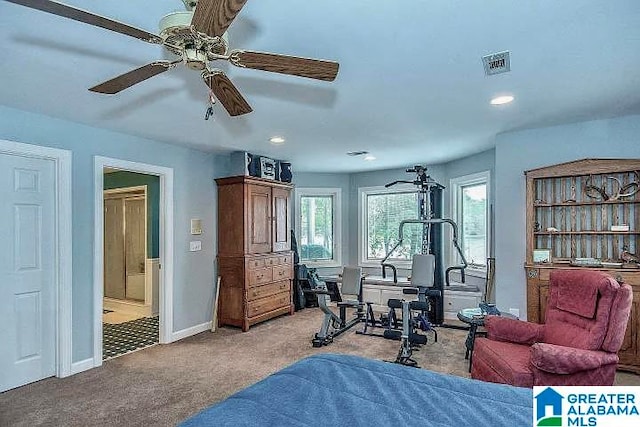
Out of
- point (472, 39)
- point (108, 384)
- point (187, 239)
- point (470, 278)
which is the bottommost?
point (108, 384)

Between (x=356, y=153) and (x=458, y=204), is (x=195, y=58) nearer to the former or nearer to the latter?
(x=356, y=153)

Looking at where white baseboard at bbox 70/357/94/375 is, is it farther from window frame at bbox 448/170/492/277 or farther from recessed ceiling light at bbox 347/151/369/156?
window frame at bbox 448/170/492/277

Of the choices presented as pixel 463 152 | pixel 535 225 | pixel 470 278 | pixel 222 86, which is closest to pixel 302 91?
pixel 222 86

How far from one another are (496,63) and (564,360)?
6.31 feet

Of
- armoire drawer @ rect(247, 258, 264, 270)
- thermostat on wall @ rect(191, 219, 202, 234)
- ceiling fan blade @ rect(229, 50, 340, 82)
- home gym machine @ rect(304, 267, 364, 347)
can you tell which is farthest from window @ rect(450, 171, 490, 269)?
ceiling fan blade @ rect(229, 50, 340, 82)

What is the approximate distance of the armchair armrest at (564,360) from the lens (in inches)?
94.3

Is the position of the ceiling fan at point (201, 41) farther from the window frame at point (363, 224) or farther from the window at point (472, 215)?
the window frame at point (363, 224)

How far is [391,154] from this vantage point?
557 centimetres

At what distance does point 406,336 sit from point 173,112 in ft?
10.4

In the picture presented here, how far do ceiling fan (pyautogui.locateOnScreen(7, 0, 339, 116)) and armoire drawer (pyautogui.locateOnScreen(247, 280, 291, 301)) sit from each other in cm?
366

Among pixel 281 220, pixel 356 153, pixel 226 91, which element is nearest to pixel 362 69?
pixel 226 91

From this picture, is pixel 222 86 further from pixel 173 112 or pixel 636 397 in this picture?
pixel 636 397

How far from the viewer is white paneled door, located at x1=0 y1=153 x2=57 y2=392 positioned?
3277 millimetres

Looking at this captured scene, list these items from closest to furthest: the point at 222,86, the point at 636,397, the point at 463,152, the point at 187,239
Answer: the point at 636,397
the point at 222,86
the point at 187,239
the point at 463,152
